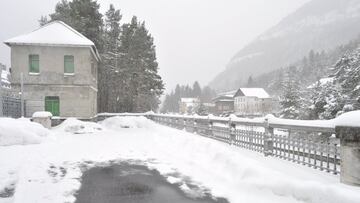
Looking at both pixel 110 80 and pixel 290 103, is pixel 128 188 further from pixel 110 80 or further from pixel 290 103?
pixel 110 80

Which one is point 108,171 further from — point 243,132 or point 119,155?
point 243,132

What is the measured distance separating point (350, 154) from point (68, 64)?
27.5 metres

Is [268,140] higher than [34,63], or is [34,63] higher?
[34,63]

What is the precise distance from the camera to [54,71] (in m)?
29.1

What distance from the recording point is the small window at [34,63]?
28.7 m

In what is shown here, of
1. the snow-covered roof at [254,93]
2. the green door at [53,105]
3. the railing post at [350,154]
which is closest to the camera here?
the railing post at [350,154]

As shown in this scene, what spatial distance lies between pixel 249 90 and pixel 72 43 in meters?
93.9

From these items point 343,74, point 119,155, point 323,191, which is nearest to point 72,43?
point 119,155

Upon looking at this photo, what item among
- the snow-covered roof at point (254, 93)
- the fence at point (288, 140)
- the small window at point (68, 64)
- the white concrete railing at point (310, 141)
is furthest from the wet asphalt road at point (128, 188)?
the snow-covered roof at point (254, 93)

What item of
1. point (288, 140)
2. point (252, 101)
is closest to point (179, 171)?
point (288, 140)

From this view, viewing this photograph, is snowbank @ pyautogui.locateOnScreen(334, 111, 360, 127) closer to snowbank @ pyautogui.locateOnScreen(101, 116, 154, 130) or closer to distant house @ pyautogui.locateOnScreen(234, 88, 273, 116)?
snowbank @ pyautogui.locateOnScreen(101, 116, 154, 130)

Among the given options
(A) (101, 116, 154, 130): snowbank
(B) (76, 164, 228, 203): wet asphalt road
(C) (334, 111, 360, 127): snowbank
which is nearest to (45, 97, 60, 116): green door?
(A) (101, 116, 154, 130): snowbank

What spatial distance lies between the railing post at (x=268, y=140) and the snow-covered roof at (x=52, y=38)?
22.8 m

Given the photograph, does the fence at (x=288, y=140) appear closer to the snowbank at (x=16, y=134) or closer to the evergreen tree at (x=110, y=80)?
the snowbank at (x=16, y=134)
